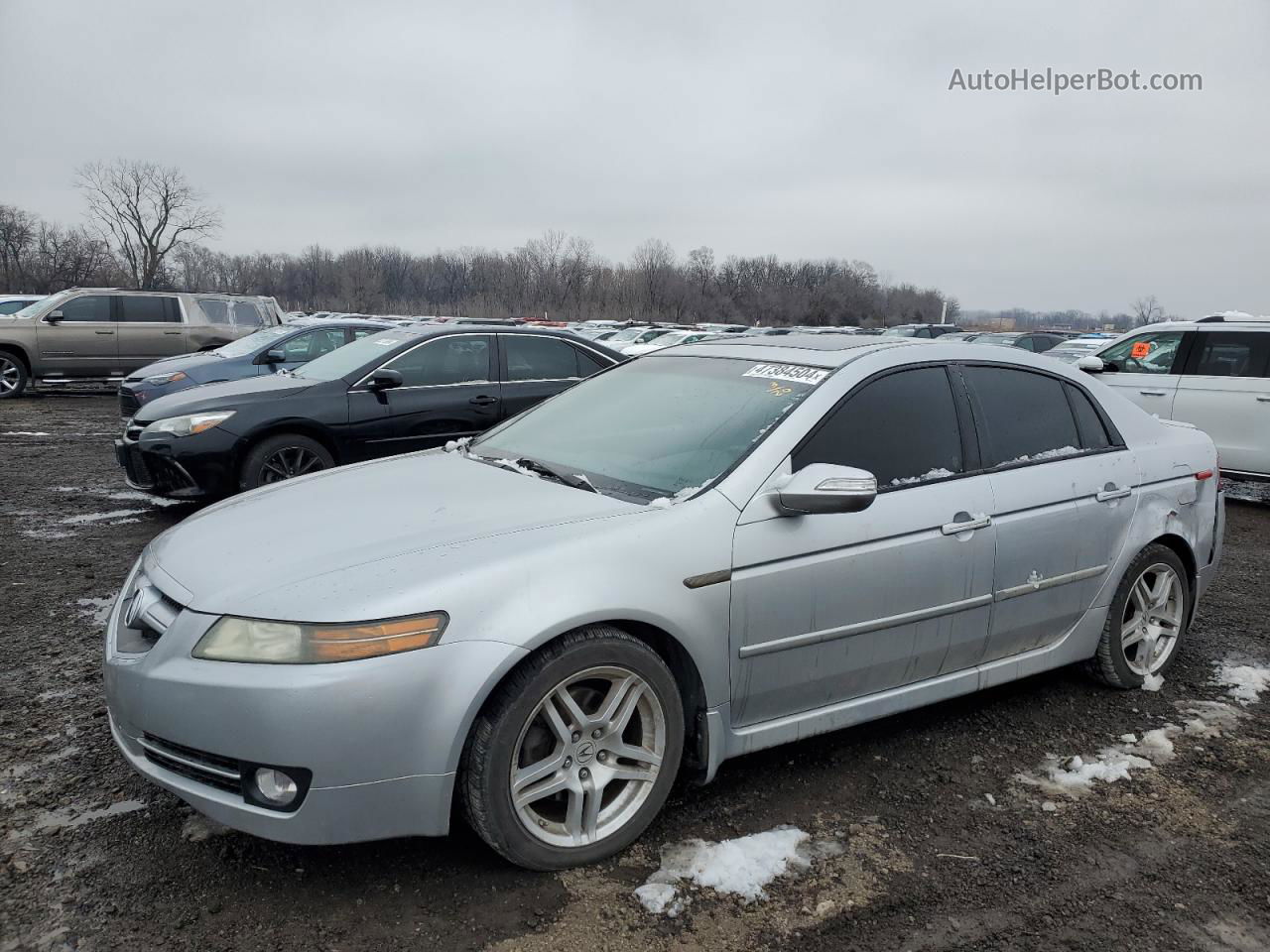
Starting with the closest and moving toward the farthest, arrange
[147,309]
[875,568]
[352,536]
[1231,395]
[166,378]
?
[352,536] < [875,568] < [1231,395] < [166,378] < [147,309]

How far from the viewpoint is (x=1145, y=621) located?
4273 mm

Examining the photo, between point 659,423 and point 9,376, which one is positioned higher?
point 659,423

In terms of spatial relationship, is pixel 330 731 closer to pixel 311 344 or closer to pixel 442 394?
pixel 442 394

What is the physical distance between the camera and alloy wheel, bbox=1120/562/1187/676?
421 cm

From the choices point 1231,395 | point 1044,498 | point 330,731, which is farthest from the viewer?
Answer: point 1231,395

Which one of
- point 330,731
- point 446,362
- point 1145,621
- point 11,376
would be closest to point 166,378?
point 446,362

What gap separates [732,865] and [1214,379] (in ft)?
28.0

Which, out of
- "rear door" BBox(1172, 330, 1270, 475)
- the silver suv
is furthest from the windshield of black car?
"rear door" BBox(1172, 330, 1270, 475)

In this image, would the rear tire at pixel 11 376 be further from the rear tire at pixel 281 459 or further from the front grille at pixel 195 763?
the front grille at pixel 195 763

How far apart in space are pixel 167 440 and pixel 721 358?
4.72m

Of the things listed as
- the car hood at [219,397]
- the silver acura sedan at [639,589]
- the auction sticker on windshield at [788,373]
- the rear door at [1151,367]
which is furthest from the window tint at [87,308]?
the auction sticker on windshield at [788,373]

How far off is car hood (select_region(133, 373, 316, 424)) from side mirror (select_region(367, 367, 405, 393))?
1.43ft

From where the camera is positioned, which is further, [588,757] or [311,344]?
[311,344]

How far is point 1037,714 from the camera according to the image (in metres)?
4.00
